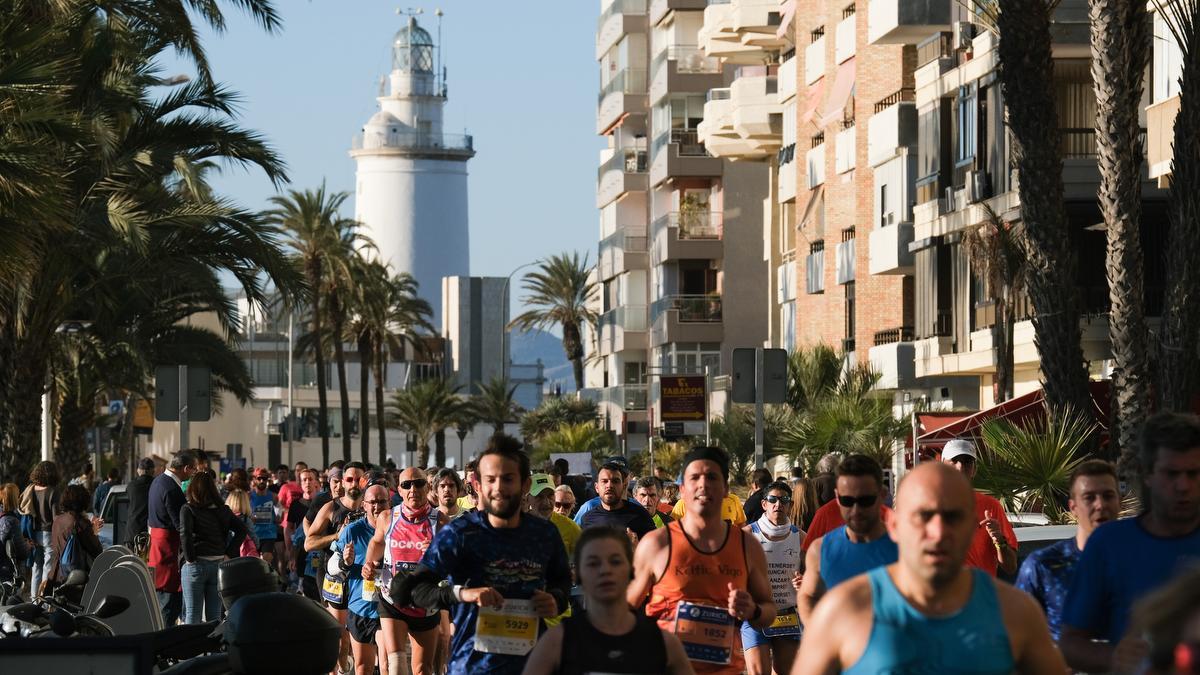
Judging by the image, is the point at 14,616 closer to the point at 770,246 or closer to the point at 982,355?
the point at 982,355

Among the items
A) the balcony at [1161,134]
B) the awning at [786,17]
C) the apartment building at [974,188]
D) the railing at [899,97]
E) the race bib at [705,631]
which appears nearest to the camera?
the race bib at [705,631]

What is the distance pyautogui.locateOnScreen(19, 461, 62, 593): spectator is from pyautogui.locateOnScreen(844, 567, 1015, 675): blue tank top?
50.9 feet

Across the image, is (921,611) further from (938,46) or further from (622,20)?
(622,20)

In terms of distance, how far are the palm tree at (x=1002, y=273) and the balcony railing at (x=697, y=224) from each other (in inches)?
1440

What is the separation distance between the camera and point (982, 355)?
1497 inches

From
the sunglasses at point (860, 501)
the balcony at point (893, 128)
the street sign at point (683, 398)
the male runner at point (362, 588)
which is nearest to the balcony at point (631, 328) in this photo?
the balcony at point (893, 128)

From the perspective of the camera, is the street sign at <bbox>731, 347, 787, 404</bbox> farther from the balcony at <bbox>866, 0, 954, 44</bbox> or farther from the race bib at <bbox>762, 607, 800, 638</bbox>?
the balcony at <bbox>866, 0, 954, 44</bbox>

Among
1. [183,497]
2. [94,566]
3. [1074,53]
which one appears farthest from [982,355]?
[94,566]

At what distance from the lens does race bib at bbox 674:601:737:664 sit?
8.82 meters

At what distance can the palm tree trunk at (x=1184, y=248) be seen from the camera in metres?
21.5

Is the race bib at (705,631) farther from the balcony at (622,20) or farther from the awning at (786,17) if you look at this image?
the balcony at (622,20)

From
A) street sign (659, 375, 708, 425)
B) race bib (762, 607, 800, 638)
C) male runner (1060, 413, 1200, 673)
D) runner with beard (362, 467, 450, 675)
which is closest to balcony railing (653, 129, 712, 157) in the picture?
Answer: street sign (659, 375, 708, 425)

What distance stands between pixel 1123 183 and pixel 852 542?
49.7ft

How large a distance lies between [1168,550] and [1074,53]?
3123cm
